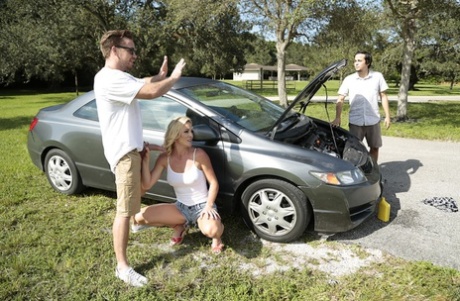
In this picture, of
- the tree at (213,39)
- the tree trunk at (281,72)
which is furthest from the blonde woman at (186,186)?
the tree at (213,39)

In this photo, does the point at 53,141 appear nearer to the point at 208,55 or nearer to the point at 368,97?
the point at 368,97

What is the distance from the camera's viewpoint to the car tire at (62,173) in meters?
4.51

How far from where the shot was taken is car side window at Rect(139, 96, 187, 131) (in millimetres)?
3881

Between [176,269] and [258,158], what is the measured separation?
3.96 ft

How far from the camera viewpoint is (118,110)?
2.70 metres

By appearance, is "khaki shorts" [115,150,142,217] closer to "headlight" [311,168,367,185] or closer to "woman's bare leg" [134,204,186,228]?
"woman's bare leg" [134,204,186,228]

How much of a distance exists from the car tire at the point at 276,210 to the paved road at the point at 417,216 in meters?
0.51

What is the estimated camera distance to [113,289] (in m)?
2.86

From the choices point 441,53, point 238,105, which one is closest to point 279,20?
point 238,105

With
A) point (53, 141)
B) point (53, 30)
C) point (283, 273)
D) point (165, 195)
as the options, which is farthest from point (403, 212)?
point (53, 30)

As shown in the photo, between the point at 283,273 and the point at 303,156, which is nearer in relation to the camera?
the point at 283,273

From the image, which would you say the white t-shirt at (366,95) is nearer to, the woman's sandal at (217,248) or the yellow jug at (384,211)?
the yellow jug at (384,211)

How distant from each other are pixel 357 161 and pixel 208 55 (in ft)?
72.0

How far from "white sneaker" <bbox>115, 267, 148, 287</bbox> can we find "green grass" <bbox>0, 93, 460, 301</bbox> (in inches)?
2.1
